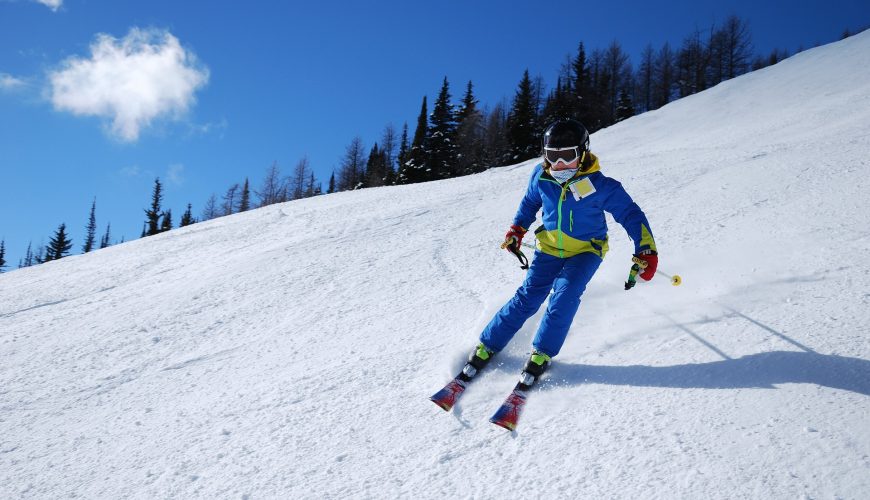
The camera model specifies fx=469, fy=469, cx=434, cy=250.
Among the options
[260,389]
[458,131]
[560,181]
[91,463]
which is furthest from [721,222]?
[458,131]

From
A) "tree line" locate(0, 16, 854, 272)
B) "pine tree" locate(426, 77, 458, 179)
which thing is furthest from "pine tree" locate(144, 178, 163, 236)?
"pine tree" locate(426, 77, 458, 179)

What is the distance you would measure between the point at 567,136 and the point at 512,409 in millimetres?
1792

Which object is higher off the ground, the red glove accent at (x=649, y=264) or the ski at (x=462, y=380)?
the red glove accent at (x=649, y=264)

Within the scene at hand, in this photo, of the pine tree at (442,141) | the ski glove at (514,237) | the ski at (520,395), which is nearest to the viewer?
the ski at (520,395)

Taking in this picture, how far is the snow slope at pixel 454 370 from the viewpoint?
206 cm

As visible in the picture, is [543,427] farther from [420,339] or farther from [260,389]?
[260,389]

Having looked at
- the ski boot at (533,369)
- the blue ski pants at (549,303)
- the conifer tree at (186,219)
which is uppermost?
the conifer tree at (186,219)

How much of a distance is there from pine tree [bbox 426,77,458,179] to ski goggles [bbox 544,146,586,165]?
3585 centimetres

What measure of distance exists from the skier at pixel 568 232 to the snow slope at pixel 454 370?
0.87 feet

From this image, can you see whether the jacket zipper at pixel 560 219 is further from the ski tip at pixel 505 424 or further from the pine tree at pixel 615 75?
the pine tree at pixel 615 75

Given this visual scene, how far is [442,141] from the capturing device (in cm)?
3925

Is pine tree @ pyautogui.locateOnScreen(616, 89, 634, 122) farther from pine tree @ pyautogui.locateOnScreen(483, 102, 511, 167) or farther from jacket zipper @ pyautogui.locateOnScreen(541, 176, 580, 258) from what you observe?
jacket zipper @ pyautogui.locateOnScreen(541, 176, 580, 258)

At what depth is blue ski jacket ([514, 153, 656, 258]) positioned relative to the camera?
3.10 metres

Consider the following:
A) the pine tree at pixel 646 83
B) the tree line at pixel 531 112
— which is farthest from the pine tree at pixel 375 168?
the pine tree at pixel 646 83
